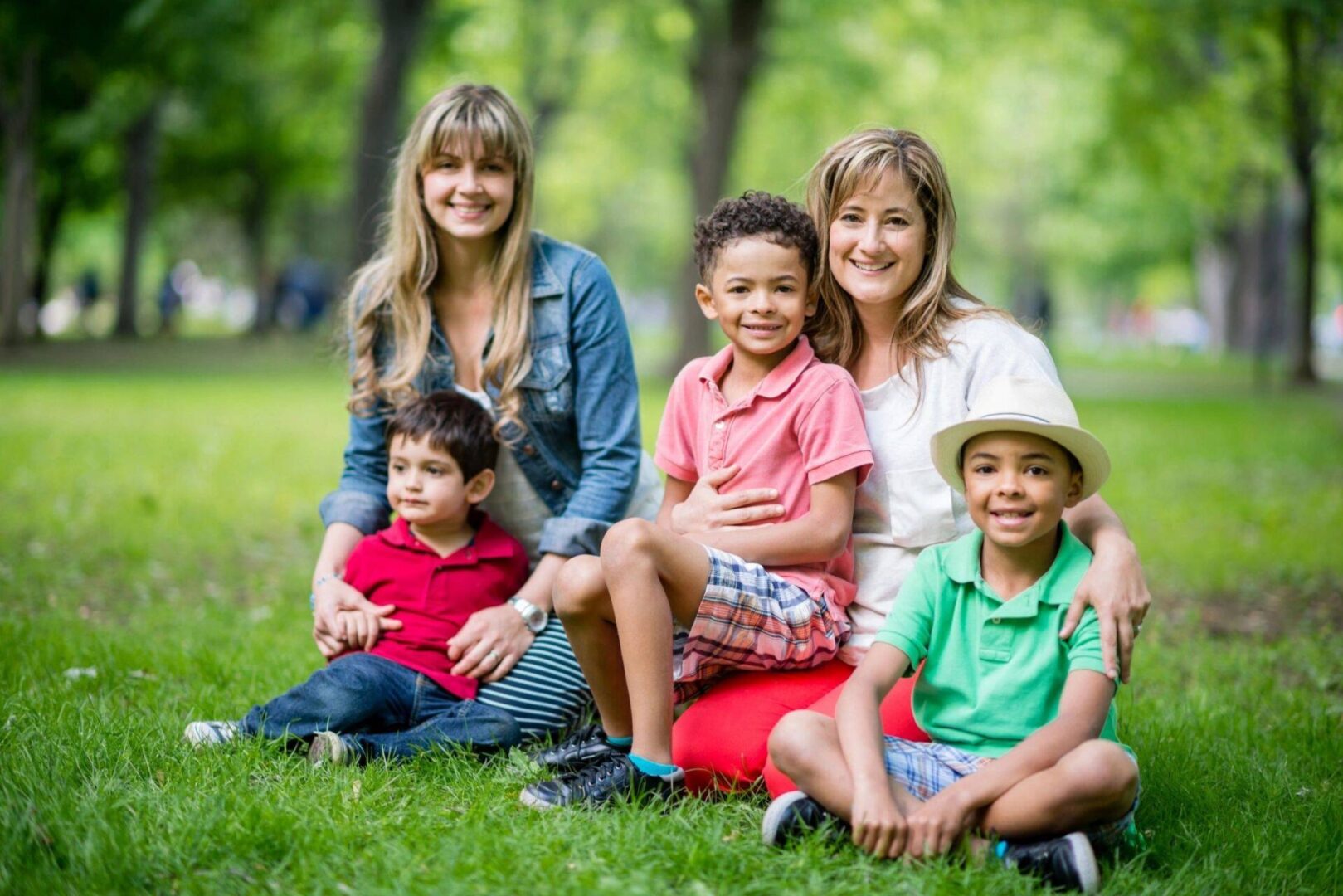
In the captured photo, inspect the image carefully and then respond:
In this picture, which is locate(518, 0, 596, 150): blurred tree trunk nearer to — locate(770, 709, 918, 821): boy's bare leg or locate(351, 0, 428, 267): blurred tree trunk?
locate(351, 0, 428, 267): blurred tree trunk

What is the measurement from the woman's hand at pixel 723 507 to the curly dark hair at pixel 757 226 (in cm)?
58

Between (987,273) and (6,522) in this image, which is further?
(987,273)

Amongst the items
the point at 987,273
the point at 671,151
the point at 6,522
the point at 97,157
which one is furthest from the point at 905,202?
the point at 987,273

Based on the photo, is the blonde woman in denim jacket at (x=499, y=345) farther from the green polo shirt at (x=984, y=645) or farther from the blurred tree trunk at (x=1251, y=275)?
the blurred tree trunk at (x=1251, y=275)

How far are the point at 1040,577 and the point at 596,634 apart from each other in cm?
117

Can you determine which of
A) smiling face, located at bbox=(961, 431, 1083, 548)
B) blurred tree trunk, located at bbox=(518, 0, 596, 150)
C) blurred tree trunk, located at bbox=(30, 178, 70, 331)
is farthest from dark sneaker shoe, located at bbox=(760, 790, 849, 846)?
blurred tree trunk, located at bbox=(30, 178, 70, 331)

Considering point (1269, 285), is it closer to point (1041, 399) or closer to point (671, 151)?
point (671, 151)

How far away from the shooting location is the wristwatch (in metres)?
4.09

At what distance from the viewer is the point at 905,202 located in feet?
12.0

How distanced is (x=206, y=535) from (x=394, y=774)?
14.4 feet

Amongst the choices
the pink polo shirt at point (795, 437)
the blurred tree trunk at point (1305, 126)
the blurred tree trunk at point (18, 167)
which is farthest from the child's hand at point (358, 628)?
the blurred tree trunk at point (18, 167)

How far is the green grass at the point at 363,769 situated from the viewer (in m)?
2.92

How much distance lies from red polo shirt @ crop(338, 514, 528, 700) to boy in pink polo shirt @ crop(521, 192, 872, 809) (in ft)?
1.65

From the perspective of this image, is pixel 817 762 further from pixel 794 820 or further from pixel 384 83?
pixel 384 83
